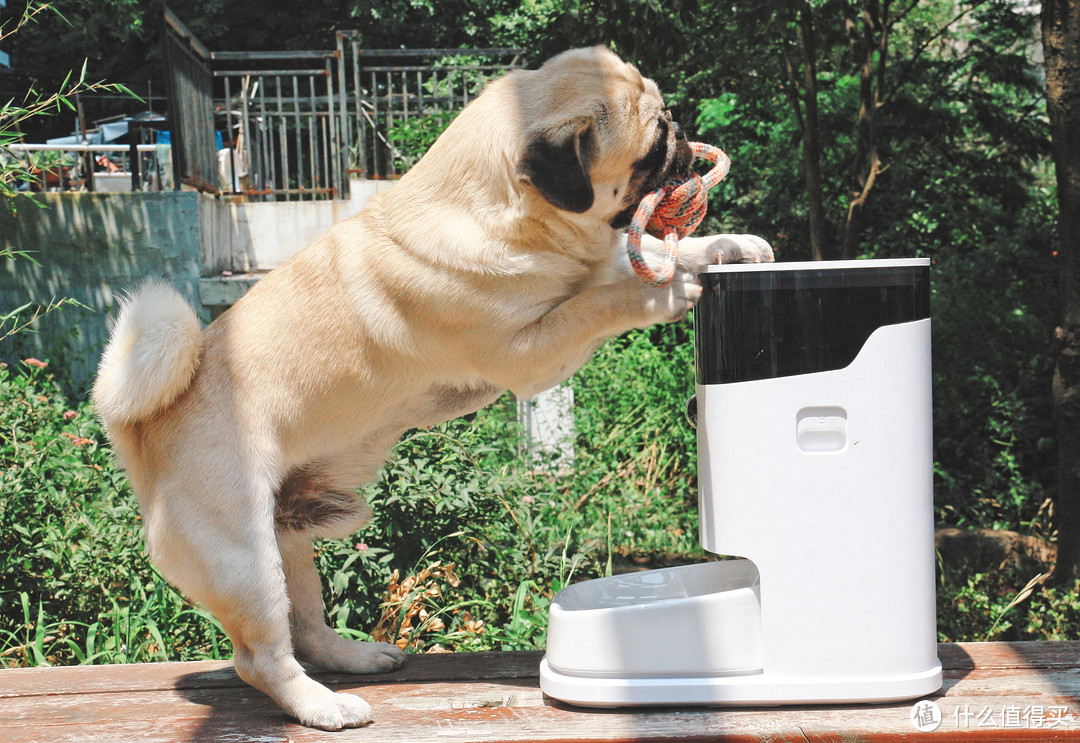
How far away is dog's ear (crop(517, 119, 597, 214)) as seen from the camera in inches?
83.5

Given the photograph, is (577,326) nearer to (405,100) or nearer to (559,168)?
(559,168)

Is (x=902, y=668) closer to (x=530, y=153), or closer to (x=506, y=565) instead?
(x=530, y=153)

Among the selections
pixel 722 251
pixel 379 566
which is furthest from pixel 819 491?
pixel 379 566

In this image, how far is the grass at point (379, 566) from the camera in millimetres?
3393

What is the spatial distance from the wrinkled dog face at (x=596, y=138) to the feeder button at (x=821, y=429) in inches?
28.8

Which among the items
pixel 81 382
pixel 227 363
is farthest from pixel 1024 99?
pixel 81 382

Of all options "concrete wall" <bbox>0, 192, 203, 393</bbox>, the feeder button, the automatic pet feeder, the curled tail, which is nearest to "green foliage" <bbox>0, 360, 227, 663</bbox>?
the curled tail

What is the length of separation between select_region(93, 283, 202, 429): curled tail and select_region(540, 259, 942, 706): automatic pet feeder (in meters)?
1.40

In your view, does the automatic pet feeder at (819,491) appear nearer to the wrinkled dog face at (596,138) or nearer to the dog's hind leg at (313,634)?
the wrinkled dog face at (596,138)

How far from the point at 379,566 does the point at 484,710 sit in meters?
1.40

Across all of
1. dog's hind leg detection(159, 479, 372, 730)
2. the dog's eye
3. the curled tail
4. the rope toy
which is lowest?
dog's hind leg detection(159, 479, 372, 730)

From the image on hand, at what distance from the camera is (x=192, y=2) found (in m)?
18.4

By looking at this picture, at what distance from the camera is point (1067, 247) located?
409 centimetres

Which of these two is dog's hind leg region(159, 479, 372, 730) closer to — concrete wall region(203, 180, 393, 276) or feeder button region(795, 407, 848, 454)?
feeder button region(795, 407, 848, 454)
